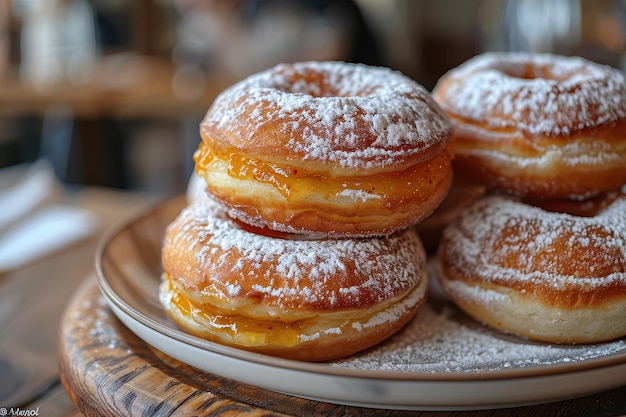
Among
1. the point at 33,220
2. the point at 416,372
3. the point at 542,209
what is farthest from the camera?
the point at 33,220

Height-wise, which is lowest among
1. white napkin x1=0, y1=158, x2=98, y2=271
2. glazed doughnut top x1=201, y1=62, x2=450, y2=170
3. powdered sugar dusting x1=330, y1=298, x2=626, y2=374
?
white napkin x1=0, y1=158, x2=98, y2=271

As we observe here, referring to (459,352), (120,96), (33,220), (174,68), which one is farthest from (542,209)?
(174,68)

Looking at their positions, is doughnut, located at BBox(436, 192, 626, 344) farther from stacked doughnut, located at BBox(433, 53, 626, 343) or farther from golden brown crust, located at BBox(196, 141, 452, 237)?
golden brown crust, located at BBox(196, 141, 452, 237)

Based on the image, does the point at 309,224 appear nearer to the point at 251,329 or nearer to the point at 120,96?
the point at 251,329

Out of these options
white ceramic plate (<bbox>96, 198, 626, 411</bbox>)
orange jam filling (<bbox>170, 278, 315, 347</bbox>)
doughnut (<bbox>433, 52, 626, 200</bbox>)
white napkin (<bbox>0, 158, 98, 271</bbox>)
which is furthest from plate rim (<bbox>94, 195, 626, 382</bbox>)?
white napkin (<bbox>0, 158, 98, 271</bbox>)

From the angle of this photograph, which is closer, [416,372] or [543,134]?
[416,372]

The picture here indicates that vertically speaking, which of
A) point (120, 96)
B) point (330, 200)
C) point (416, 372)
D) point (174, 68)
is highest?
point (330, 200)

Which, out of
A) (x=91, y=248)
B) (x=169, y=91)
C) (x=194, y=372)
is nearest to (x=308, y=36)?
(x=169, y=91)
